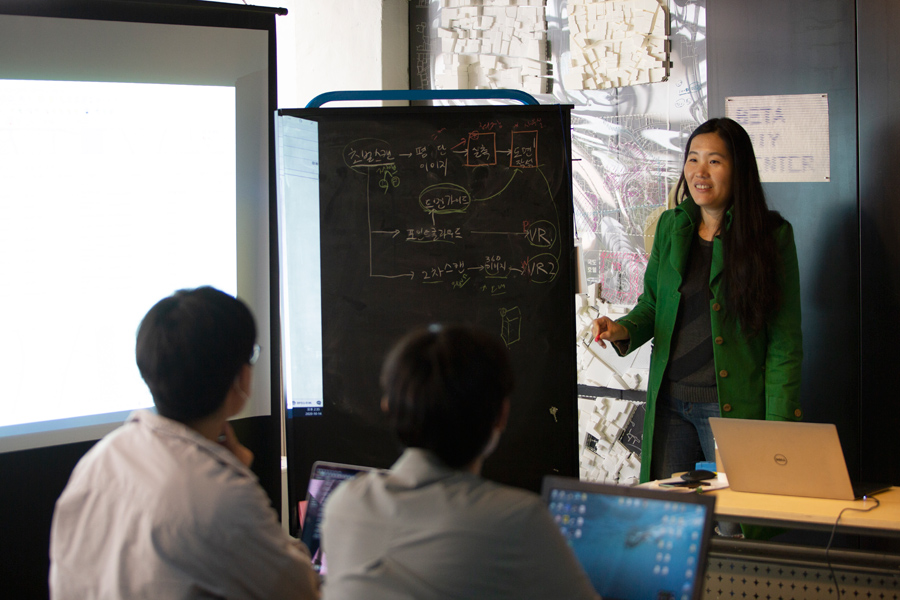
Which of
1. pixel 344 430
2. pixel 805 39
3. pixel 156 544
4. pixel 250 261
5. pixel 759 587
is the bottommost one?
pixel 759 587

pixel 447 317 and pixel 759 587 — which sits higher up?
pixel 447 317

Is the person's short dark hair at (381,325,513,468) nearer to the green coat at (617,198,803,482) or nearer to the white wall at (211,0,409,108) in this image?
the green coat at (617,198,803,482)

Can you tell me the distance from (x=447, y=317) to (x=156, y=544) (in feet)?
4.91

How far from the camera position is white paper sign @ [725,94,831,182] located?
2.71m

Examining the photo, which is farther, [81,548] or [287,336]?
[287,336]

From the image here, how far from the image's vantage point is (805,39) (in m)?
2.71

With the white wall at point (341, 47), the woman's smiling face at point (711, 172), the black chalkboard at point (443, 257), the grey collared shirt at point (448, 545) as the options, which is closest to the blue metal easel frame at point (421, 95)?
the black chalkboard at point (443, 257)

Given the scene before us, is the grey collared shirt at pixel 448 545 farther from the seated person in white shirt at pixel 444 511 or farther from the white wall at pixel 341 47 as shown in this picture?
the white wall at pixel 341 47

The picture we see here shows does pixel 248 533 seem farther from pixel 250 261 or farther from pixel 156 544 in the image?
pixel 250 261

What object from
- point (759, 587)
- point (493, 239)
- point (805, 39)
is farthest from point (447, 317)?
point (805, 39)

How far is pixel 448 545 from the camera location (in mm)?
848

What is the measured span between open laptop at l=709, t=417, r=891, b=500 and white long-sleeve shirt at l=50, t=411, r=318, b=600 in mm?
1079

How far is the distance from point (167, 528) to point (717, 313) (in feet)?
6.19

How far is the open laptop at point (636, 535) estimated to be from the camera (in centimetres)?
109
